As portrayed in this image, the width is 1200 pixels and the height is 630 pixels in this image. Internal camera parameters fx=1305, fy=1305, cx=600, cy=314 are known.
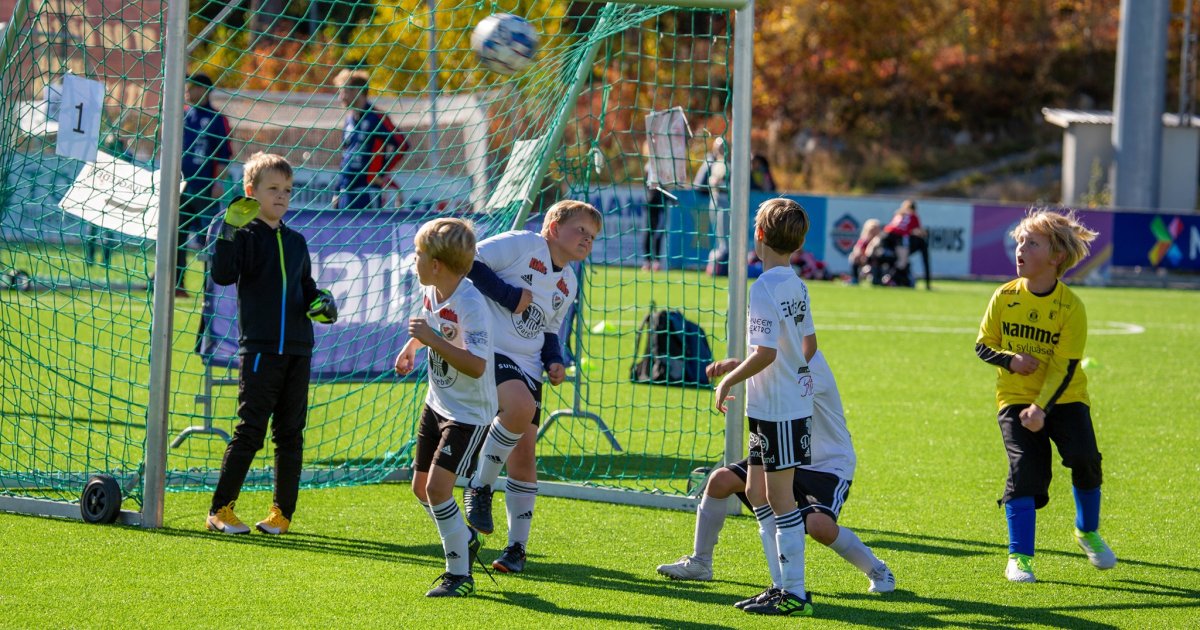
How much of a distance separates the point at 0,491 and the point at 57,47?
205 cm

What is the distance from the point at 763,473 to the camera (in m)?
4.70

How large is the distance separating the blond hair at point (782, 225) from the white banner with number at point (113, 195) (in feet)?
10.3

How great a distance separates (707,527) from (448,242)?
151 centimetres

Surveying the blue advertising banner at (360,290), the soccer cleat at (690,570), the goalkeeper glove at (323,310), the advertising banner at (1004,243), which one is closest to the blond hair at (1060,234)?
the soccer cleat at (690,570)

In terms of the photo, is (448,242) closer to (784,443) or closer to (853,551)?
(784,443)

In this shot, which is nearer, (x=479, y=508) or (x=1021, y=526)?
(x=1021, y=526)

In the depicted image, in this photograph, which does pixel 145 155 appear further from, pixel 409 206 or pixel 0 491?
pixel 0 491

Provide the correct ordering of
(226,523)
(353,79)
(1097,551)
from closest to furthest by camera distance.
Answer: (1097,551) < (226,523) < (353,79)

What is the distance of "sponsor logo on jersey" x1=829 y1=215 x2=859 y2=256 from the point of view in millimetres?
21688

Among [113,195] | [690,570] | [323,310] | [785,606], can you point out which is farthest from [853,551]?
[113,195]

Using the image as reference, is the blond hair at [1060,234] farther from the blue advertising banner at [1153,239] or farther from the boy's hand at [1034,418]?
the blue advertising banner at [1153,239]

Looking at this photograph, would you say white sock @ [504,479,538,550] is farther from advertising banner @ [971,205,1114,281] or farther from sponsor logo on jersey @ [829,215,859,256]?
advertising banner @ [971,205,1114,281]

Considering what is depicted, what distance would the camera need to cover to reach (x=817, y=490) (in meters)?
4.87

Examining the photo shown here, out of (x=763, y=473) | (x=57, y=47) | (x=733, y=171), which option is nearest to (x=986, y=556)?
(x=763, y=473)
